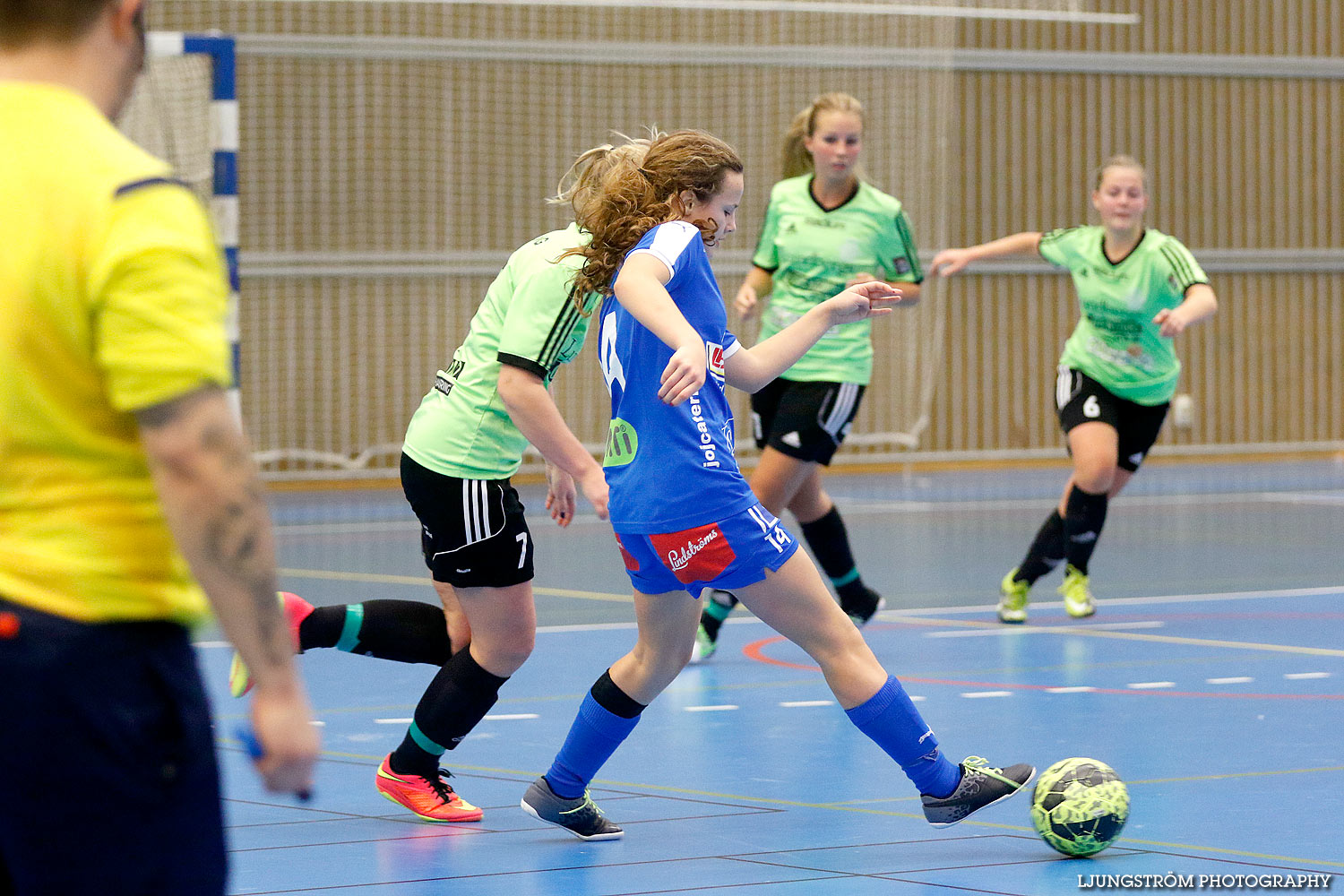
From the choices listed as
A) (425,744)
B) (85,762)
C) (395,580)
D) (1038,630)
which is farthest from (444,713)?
(395,580)

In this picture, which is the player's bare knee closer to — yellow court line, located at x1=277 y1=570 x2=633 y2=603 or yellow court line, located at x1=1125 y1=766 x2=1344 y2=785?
yellow court line, located at x1=277 y1=570 x2=633 y2=603

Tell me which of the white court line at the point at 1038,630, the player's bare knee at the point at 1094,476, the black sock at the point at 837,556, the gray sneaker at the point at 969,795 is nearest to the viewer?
the gray sneaker at the point at 969,795

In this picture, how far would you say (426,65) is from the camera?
14.5 metres

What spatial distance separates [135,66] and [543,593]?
6.57m

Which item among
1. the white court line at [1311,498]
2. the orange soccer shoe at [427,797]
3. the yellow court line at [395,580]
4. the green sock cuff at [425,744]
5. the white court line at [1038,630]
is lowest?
the white court line at [1311,498]

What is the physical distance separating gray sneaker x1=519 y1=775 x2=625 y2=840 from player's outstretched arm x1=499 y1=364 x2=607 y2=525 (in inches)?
23.0

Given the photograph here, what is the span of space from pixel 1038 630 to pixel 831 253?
163cm

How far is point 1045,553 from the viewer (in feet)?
23.1

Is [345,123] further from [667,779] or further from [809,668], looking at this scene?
A: [667,779]

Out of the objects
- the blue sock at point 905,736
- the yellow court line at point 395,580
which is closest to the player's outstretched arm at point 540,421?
the blue sock at point 905,736

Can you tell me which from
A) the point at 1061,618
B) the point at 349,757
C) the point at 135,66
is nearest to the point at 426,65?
the point at 1061,618

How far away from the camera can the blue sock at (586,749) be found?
3.70 meters

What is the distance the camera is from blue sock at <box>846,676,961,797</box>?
348 cm

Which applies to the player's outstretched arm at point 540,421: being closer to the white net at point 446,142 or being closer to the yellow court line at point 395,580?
the yellow court line at point 395,580
